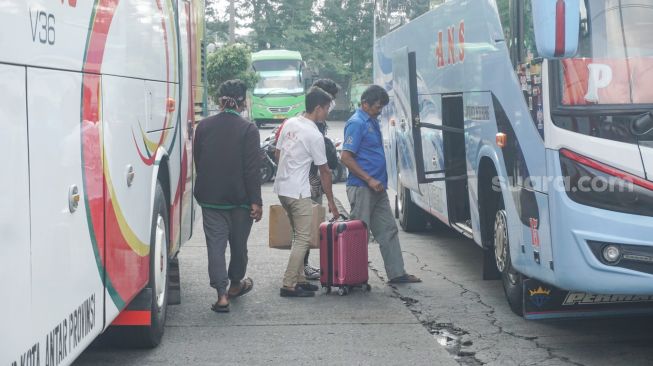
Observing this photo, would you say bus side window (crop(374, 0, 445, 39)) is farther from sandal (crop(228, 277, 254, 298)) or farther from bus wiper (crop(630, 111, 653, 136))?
bus wiper (crop(630, 111, 653, 136))

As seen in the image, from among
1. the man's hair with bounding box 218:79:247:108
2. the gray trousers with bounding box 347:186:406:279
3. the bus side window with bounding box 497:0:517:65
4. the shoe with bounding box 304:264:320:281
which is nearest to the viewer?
the bus side window with bounding box 497:0:517:65

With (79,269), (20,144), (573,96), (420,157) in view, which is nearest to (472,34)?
(420,157)

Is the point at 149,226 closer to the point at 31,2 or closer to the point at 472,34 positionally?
the point at 31,2

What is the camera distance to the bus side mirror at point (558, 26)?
19.1 feet

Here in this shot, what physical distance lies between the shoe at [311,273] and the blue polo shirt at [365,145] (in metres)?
1.08

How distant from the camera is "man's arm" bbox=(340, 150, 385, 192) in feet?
29.8

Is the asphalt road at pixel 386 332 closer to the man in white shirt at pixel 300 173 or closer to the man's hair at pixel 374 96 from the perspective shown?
the man in white shirt at pixel 300 173

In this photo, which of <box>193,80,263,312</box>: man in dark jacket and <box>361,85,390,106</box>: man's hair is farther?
<box>361,85,390,106</box>: man's hair

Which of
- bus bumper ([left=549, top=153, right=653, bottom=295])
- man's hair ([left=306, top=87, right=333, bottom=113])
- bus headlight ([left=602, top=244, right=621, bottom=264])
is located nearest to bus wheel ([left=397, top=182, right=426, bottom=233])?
man's hair ([left=306, top=87, right=333, bottom=113])

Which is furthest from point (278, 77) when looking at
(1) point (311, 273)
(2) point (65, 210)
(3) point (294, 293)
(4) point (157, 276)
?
(2) point (65, 210)

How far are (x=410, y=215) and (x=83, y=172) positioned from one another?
8770 mm

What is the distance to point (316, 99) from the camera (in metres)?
8.84

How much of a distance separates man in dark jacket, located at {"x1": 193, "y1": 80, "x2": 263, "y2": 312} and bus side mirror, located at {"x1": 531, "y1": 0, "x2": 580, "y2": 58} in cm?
282

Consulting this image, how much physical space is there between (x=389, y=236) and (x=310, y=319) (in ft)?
5.70
